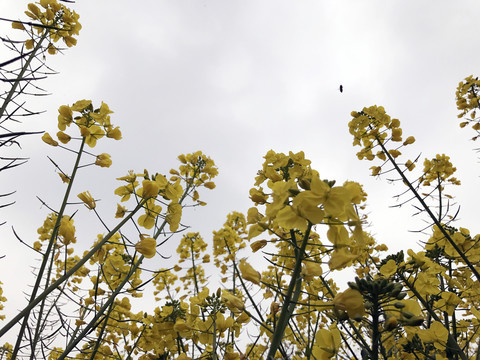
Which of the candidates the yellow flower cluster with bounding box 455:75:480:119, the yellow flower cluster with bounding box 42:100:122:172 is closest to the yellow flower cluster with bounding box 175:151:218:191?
the yellow flower cluster with bounding box 42:100:122:172

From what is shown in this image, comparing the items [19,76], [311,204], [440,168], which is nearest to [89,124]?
[19,76]

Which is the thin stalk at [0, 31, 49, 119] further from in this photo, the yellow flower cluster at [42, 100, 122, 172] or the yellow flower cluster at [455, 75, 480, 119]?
the yellow flower cluster at [455, 75, 480, 119]

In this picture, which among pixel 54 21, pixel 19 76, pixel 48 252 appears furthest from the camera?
pixel 54 21

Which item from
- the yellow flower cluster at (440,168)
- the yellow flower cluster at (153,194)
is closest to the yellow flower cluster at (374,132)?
the yellow flower cluster at (440,168)

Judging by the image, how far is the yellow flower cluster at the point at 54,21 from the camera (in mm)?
3244

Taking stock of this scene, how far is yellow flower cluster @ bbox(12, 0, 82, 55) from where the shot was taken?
10.6ft

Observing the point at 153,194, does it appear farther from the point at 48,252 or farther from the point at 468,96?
the point at 468,96

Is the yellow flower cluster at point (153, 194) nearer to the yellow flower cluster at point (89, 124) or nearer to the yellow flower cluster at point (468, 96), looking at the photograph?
the yellow flower cluster at point (89, 124)

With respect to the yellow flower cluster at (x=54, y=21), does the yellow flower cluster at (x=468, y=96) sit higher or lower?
higher

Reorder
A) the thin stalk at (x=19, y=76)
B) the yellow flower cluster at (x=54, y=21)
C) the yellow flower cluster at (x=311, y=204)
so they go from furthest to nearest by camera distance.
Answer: the yellow flower cluster at (x=54, y=21) → the thin stalk at (x=19, y=76) → the yellow flower cluster at (x=311, y=204)

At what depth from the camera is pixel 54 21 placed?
3.42 meters

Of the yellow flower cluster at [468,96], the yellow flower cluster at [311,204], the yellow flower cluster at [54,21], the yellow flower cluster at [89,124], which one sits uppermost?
the yellow flower cluster at [468,96]

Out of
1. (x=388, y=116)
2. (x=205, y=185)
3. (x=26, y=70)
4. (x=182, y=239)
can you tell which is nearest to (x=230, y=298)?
(x=26, y=70)

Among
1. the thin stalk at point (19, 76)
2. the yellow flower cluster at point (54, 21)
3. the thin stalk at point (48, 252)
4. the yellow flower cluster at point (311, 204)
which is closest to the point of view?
the yellow flower cluster at point (311, 204)
